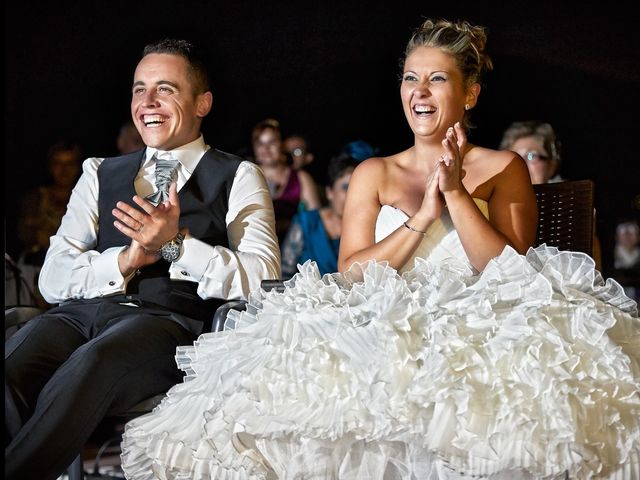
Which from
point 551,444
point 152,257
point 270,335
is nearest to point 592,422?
point 551,444

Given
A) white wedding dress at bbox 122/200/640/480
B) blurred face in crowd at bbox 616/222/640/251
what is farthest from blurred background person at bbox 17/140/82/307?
blurred face in crowd at bbox 616/222/640/251

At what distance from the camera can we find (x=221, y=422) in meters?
2.22

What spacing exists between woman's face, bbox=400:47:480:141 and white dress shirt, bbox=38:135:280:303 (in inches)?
21.1

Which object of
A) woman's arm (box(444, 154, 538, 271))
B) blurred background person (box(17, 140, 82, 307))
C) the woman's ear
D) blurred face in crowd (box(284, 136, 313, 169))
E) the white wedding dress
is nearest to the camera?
the white wedding dress

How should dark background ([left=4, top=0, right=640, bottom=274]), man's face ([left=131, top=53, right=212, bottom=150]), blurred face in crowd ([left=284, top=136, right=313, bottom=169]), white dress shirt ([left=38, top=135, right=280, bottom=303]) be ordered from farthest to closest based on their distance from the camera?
1. blurred face in crowd ([left=284, top=136, right=313, bottom=169])
2. dark background ([left=4, top=0, right=640, bottom=274])
3. man's face ([left=131, top=53, right=212, bottom=150])
4. white dress shirt ([left=38, top=135, right=280, bottom=303])

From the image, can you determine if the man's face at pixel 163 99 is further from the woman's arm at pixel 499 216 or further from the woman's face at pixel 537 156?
the woman's face at pixel 537 156

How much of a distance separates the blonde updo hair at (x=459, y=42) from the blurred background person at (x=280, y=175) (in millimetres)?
2633

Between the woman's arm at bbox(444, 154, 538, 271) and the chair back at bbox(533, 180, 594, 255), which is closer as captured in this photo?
the woman's arm at bbox(444, 154, 538, 271)

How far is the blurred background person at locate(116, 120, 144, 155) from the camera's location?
5105mm

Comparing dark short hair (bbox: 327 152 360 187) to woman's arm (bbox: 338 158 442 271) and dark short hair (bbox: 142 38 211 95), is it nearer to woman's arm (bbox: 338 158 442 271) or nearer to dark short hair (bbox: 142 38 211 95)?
dark short hair (bbox: 142 38 211 95)

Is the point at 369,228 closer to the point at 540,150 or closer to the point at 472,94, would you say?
the point at 472,94

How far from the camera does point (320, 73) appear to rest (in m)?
5.77

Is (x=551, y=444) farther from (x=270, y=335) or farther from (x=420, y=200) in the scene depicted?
(x=420, y=200)

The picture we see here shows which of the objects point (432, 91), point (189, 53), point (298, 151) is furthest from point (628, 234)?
point (189, 53)
